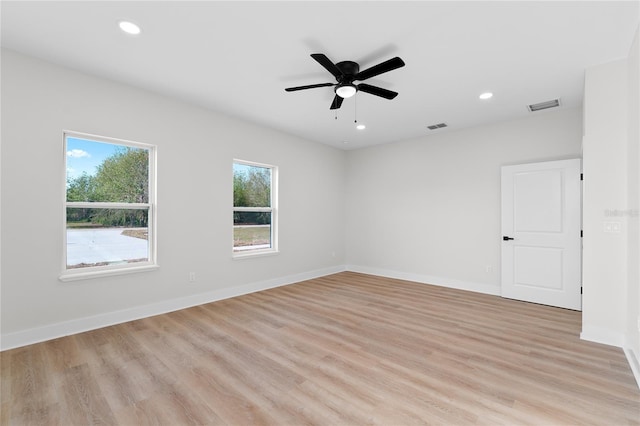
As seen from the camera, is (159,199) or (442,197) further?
(442,197)

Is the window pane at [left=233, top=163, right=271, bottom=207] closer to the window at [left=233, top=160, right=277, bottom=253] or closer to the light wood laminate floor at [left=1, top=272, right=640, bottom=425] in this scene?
the window at [left=233, top=160, right=277, bottom=253]

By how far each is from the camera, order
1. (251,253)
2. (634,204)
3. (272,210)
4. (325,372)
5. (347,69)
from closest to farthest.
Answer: (325,372) < (634,204) < (347,69) < (251,253) < (272,210)

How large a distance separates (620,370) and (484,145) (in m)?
3.64

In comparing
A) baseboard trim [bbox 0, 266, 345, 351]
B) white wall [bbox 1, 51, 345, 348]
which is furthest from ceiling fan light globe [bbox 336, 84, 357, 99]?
baseboard trim [bbox 0, 266, 345, 351]

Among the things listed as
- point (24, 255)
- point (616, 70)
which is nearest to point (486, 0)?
point (616, 70)

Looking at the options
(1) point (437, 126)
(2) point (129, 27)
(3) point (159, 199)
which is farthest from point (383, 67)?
(3) point (159, 199)

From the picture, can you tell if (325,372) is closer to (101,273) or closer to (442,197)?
(101,273)

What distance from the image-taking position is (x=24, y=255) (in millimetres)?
2900

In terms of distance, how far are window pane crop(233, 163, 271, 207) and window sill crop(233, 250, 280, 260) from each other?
32.4 inches

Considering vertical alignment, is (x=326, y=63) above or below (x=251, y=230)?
above

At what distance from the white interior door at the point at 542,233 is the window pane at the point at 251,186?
13.4ft

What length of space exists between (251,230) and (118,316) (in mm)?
2273

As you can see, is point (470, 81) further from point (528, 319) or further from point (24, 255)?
point (24, 255)

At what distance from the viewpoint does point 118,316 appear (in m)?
3.49
